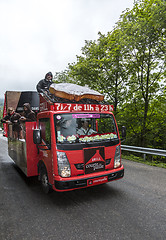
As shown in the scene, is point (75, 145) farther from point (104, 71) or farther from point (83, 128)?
point (104, 71)

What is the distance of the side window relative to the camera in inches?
162

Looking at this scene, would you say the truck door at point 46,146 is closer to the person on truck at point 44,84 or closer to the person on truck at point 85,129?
the person on truck at point 85,129

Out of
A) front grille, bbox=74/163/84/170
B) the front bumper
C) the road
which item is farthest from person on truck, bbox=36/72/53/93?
the front bumper

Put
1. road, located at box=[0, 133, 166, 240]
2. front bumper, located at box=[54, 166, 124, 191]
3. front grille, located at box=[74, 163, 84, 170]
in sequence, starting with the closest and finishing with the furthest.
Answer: road, located at box=[0, 133, 166, 240] → front bumper, located at box=[54, 166, 124, 191] → front grille, located at box=[74, 163, 84, 170]

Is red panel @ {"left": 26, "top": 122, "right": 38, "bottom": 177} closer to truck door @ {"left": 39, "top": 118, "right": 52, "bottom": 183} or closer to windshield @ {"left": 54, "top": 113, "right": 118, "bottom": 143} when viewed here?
truck door @ {"left": 39, "top": 118, "right": 52, "bottom": 183}

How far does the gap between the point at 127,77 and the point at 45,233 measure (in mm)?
11136

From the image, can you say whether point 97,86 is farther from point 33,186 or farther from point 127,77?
point 33,186

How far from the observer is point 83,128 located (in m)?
4.20

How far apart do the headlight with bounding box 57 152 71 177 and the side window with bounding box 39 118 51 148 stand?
1.46 feet

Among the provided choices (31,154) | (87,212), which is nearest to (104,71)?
(31,154)

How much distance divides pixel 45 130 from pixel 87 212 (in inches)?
83.0

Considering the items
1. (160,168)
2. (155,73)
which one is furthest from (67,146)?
(155,73)

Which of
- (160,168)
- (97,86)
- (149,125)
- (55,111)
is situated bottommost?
(160,168)

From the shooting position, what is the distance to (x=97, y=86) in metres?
13.3
